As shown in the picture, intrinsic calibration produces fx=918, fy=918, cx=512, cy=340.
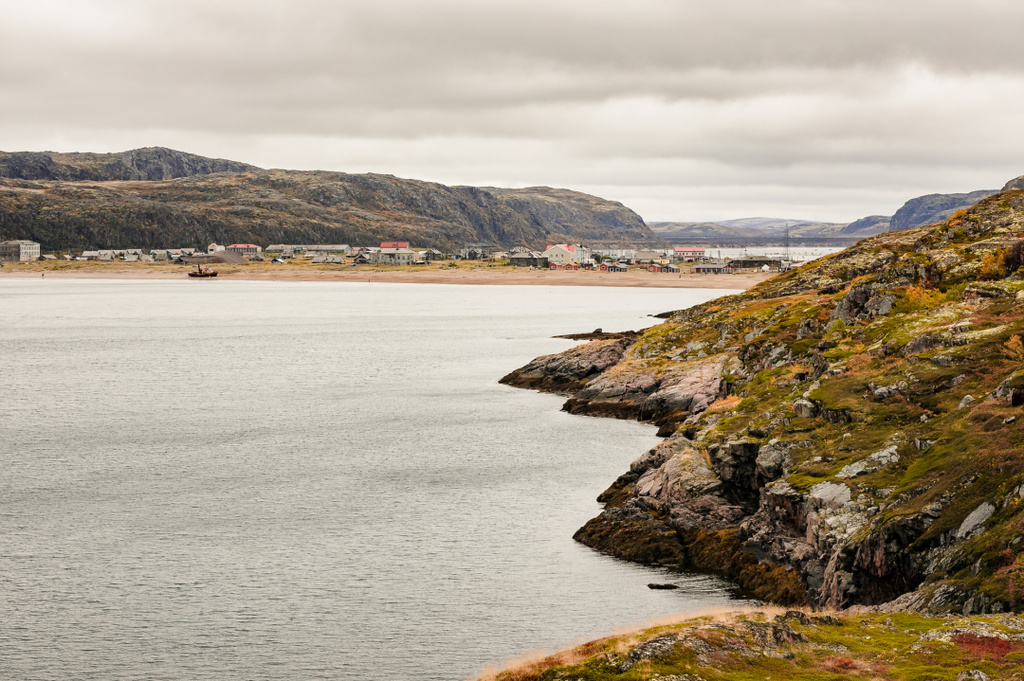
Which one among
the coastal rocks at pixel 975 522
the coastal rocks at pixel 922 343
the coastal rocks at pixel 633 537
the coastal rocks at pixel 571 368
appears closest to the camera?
the coastal rocks at pixel 975 522

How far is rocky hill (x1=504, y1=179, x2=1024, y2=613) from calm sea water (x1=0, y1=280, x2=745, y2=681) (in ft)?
12.0

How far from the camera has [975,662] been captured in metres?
21.0

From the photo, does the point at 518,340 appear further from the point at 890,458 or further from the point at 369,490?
the point at 890,458

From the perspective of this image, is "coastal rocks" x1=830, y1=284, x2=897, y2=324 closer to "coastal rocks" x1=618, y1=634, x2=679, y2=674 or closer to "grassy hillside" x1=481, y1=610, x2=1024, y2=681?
"grassy hillside" x1=481, y1=610, x2=1024, y2=681

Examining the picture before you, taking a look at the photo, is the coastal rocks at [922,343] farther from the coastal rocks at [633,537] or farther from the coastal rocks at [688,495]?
the coastal rocks at [633,537]

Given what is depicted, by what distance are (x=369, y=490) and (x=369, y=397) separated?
119 feet

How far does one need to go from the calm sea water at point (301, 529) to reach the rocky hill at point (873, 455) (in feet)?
12.0

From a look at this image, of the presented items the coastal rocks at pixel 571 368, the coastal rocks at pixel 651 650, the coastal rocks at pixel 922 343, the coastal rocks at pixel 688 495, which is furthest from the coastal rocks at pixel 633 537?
the coastal rocks at pixel 571 368

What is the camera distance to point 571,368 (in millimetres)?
90312

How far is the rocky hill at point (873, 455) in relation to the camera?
1152 inches

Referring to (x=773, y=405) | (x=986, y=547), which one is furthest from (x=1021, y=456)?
(x=773, y=405)

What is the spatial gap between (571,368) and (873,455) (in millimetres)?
55032

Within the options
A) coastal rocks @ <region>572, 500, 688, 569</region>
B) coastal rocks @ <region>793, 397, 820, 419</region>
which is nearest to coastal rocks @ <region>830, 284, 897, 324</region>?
coastal rocks @ <region>793, 397, 820, 419</region>

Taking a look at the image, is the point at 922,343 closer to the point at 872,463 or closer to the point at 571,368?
the point at 872,463
